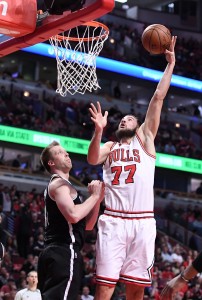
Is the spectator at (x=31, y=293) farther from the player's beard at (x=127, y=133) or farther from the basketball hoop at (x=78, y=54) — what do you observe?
the player's beard at (x=127, y=133)

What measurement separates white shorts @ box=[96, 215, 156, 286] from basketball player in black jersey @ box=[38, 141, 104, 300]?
28cm

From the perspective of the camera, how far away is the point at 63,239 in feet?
15.3

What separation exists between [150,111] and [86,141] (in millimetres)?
16684

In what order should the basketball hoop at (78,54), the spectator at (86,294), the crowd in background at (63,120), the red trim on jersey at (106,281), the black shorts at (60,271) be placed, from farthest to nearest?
the crowd in background at (63,120) < the spectator at (86,294) < the basketball hoop at (78,54) < the red trim on jersey at (106,281) < the black shorts at (60,271)

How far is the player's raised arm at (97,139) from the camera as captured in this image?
16.4ft

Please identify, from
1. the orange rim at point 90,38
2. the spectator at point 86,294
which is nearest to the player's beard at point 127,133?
the orange rim at point 90,38

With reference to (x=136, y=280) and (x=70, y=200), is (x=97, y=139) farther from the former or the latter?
(x=136, y=280)

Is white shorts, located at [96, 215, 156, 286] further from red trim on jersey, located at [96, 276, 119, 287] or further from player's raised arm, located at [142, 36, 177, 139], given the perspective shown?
player's raised arm, located at [142, 36, 177, 139]

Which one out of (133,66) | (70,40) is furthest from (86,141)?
(70,40)

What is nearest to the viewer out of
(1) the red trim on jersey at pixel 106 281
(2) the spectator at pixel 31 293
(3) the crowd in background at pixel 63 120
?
(1) the red trim on jersey at pixel 106 281

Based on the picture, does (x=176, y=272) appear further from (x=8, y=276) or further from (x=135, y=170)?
(x=135, y=170)

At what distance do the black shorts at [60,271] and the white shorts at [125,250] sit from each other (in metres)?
0.40

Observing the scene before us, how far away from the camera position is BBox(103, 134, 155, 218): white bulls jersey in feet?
17.0

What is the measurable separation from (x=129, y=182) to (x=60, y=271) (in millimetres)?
1057
